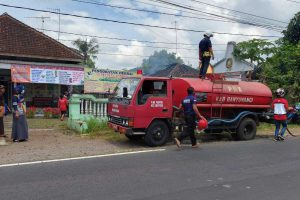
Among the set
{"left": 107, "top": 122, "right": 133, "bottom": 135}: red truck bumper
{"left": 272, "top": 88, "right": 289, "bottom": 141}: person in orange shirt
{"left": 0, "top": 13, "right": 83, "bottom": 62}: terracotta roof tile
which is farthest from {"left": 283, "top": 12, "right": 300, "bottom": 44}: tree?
{"left": 107, "top": 122, "right": 133, "bottom": 135}: red truck bumper

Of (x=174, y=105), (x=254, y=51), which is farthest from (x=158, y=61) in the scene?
(x=174, y=105)

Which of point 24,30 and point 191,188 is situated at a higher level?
point 24,30

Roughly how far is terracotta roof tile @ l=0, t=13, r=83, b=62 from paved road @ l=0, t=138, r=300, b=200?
15.2 meters

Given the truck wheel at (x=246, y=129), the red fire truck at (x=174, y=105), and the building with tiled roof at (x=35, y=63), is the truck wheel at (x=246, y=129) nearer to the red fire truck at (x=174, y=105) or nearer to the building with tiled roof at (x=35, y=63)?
the red fire truck at (x=174, y=105)

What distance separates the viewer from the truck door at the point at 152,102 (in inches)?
438

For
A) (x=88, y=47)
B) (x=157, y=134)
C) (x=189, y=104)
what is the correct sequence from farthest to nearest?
(x=88, y=47) → (x=157, y=134) → (x=189, y=104)

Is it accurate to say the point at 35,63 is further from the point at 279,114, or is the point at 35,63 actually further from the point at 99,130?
the point at 279,114

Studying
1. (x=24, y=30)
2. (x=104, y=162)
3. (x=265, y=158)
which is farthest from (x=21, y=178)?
(x=24, y=30)

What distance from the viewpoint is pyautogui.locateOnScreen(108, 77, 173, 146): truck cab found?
11.1 meters

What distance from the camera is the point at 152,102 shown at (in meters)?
11.3

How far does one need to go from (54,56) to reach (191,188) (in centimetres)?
1873

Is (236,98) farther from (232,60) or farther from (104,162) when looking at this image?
(232,60)

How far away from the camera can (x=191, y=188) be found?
6.80 m

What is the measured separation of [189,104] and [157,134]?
51.6 inches
